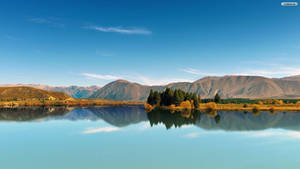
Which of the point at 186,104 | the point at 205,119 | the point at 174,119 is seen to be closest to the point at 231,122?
the point at 205,119

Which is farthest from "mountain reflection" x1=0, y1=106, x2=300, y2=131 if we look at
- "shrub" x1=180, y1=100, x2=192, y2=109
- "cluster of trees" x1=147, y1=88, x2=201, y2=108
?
"cluster of trees" x1=147, y1=88, x2=201, y2=108

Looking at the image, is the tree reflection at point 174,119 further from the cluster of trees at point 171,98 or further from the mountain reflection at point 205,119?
the cluster of trees at point 171,98

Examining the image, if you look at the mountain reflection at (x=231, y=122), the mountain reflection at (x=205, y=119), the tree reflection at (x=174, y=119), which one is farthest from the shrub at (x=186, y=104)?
the mountain reflection at (x=231, y=122)

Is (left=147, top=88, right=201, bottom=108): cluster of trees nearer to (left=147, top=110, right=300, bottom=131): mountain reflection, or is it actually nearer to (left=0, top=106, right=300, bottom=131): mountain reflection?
(left=0, top=106, right=300, bottom=131): mountain reflection

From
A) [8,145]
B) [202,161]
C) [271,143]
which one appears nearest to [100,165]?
[202,161]

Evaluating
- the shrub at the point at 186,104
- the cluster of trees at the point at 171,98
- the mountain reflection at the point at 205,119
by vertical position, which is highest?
the cluster of trees at the point at 171,98

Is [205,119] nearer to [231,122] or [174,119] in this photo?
[231,122]

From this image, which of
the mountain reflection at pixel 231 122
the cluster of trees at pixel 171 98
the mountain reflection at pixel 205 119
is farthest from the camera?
the cluster of trees at pixel 171 98

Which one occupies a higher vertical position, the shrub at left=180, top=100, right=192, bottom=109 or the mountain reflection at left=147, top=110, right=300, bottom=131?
the shrub at left=180, top=100, right=192, bottom=109

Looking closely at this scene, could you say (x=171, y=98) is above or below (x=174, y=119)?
above

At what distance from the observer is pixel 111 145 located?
4094 cm

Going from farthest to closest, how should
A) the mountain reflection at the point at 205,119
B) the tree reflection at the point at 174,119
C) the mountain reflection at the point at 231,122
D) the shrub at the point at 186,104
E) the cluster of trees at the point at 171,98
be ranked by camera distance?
1. the shrub at the point at 186,104
2. the cluster of trees at the point at 171,98
3. the tree reflection at the point at 174,119
4. the mountain reflection at the point at 205,119
5. the mountain reflection at the point at 231,122

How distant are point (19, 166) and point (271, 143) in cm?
4956

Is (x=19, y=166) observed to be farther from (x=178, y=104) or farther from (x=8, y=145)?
(x=178, y=104)
